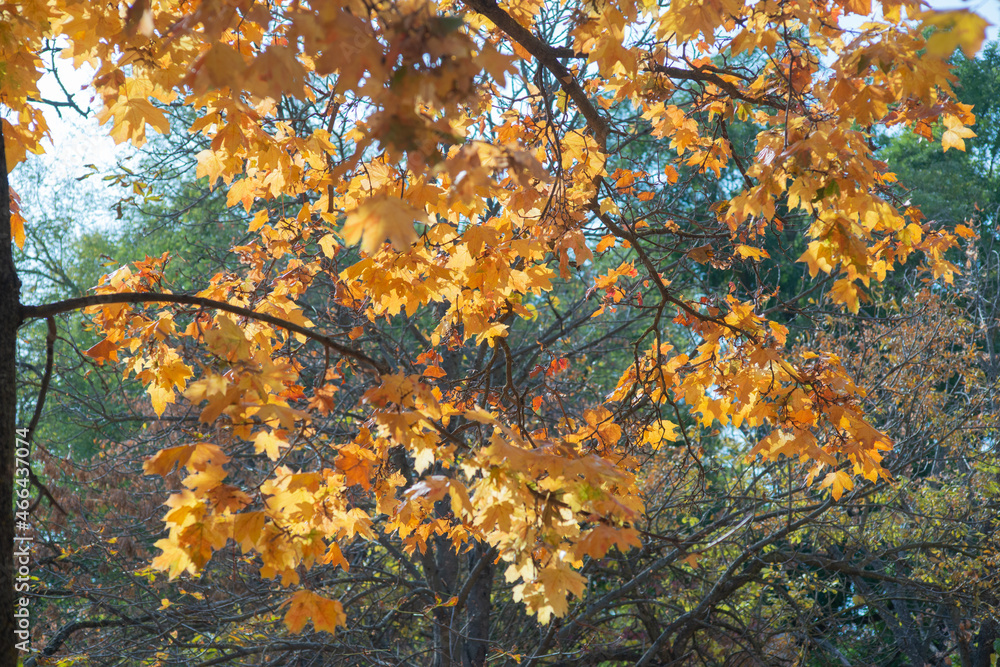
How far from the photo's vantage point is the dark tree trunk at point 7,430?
1809mm

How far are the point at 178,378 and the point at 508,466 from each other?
1631mm

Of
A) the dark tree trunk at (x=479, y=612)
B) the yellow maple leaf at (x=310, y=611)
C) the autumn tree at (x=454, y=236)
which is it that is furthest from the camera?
the dark tree trunk at (x=479, y=612)

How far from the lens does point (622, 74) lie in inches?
124

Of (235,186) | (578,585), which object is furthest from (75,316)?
(578,585)

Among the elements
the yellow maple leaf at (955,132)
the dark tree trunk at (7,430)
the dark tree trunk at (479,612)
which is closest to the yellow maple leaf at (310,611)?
the dark tree trunk at (7,430)

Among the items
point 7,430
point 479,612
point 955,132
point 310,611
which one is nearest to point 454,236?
point 310,611

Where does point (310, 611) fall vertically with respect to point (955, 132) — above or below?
below

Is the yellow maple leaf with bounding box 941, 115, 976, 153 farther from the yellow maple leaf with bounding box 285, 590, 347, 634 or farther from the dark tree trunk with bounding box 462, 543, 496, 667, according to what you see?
the dark tree trunk with bounding box 462, 543, 496, 667

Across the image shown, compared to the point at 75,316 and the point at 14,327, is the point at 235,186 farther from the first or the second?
the point at 75,316

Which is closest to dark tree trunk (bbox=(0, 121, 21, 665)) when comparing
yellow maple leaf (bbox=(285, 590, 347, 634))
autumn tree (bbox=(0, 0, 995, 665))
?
autumn tree (bbox=(0, 0, 995, 665))

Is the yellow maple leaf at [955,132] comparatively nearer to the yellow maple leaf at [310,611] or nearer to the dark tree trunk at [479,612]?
the yellow maple leaf at [310,611]

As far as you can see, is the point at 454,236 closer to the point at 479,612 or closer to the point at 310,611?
the point at 310,611

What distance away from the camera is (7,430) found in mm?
1922

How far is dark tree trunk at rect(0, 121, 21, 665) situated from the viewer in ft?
5.93
